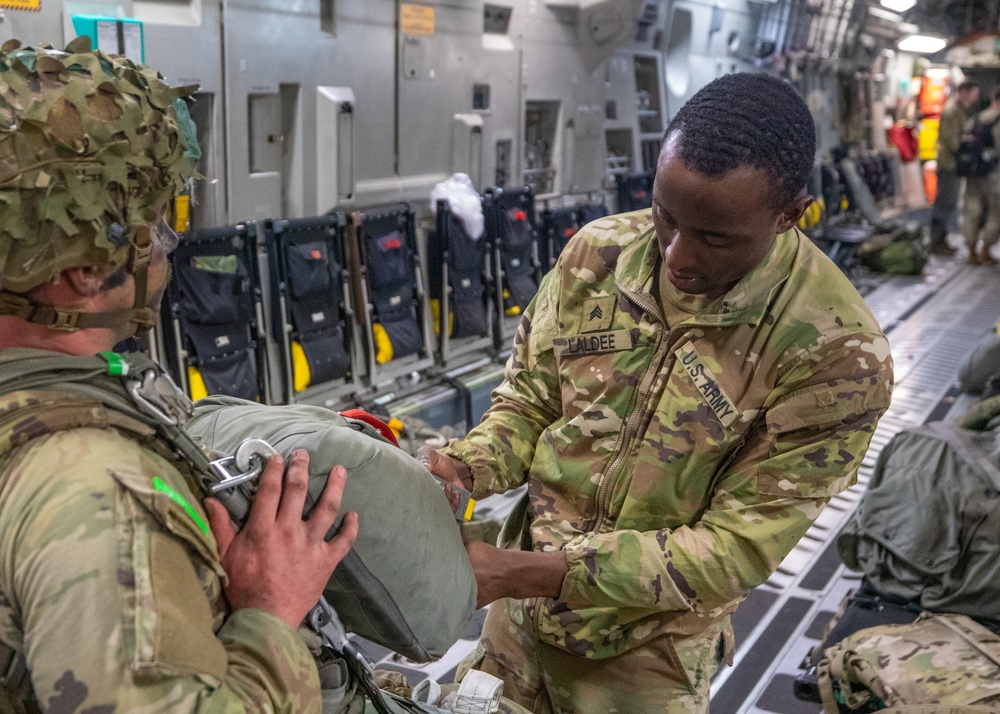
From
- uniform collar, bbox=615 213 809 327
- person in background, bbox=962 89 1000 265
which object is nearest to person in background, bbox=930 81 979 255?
person in background, bbox=962 89 1000 265

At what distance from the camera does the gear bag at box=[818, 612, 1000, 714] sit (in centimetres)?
273

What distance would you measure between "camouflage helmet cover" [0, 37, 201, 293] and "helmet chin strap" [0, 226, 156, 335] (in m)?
0.02

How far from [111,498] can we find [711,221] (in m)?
1.09

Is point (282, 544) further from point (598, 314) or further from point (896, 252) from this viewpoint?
point (896, 252)

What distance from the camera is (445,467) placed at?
1.99 m

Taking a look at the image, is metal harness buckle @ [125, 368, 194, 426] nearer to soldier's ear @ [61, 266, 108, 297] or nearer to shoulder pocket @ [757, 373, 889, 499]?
soldier's ear @ [61, 266, 108, 297]

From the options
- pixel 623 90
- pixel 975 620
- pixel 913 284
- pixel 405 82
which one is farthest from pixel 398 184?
pixel 913 284

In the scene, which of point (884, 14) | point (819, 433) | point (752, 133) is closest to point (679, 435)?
point (819, 433)

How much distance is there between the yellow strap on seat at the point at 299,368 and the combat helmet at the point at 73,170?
13.7 ft

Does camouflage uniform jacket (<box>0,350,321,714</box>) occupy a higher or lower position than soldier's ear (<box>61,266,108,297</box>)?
lower

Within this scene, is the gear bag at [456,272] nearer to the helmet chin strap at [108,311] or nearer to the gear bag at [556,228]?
the gear bag at [556,228]

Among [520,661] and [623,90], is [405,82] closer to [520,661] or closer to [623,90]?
[623,90]

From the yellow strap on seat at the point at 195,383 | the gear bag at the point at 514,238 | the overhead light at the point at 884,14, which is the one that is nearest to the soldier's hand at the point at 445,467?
the yellow strap on seat at the point at 195,383

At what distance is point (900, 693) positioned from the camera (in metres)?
2.82
